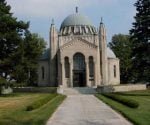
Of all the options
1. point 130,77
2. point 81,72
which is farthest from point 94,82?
point 130,77

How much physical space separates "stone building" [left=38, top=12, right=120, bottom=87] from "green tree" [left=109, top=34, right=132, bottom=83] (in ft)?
44.9

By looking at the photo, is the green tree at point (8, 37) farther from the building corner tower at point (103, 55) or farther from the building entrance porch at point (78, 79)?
the building corner tower at point (103, 55)

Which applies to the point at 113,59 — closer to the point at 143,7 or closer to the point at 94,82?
the point at 94,82

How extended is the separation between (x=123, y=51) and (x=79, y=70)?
26.3 meters

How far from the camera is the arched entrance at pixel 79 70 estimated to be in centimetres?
7781

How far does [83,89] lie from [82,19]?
75.8 ft

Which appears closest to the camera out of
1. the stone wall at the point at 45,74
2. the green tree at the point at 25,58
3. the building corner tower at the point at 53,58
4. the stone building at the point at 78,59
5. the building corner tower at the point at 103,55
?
the green tree at the point at 25,58

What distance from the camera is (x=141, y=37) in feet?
165

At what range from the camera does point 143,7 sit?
50.2m

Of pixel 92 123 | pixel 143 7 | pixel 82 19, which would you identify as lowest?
pixel 92 123

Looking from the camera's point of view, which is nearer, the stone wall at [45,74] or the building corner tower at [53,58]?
the building corner tower at [53,58]

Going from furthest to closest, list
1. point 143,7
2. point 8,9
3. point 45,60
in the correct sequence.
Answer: point 45,60 → point 8,9 → point 143,7

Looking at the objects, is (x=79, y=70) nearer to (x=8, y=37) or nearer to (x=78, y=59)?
→ (x=78, y=59)

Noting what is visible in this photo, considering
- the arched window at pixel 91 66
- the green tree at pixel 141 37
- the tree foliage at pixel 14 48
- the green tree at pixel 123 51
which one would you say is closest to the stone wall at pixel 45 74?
the arched window at pixel 91 66
